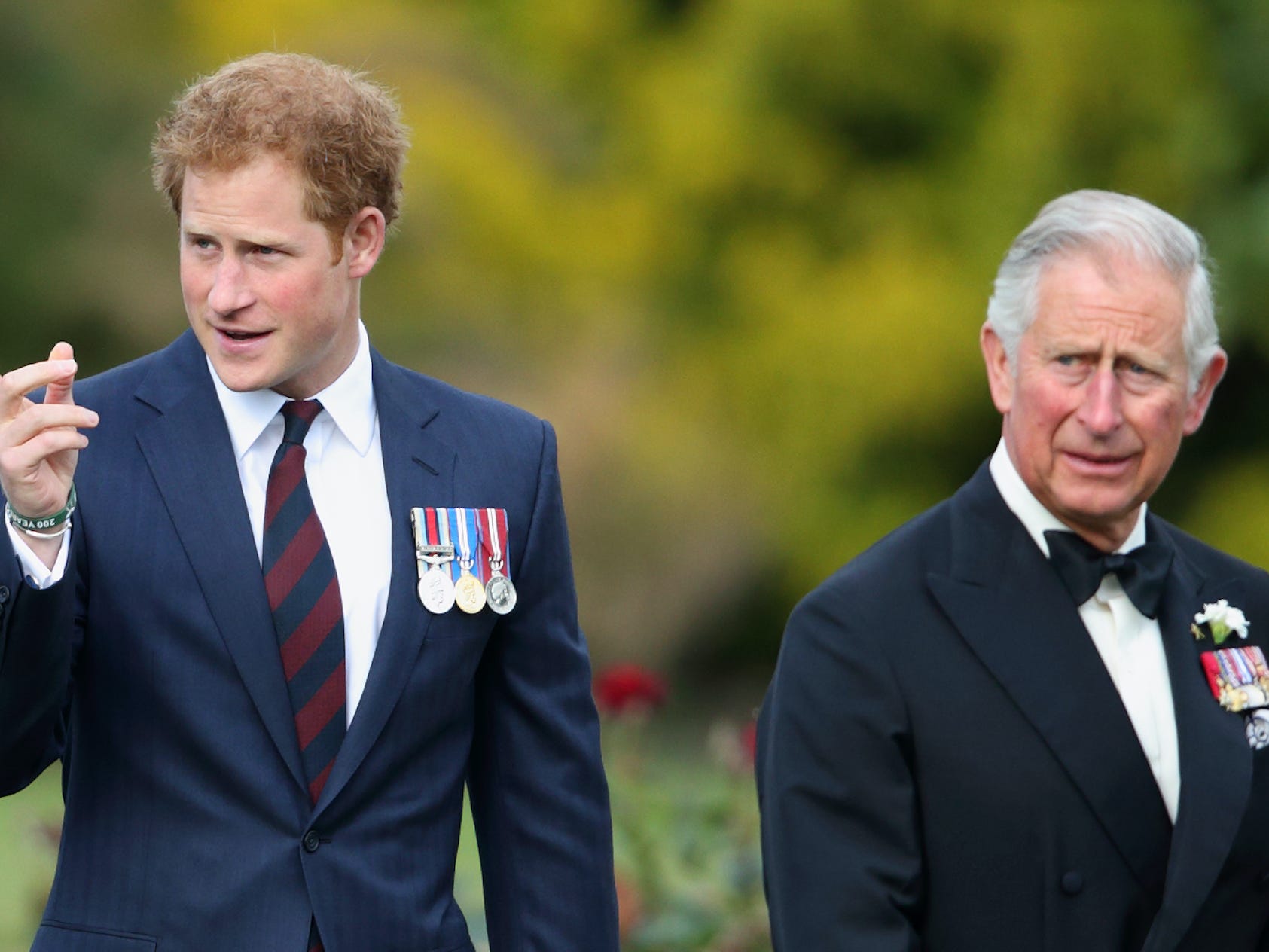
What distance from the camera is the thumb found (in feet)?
8.78

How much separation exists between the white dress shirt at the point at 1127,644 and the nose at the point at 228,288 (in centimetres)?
114

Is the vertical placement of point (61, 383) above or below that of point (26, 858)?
above

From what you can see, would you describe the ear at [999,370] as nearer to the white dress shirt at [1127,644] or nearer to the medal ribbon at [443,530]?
the white dress shirt at [1127,644]

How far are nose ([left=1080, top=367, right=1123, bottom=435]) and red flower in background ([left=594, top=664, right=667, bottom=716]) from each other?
7.04 feet

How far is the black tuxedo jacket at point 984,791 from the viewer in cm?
284

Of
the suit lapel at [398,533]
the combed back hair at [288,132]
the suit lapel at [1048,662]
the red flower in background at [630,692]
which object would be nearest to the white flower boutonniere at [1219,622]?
the suit lapel at [1048,662]

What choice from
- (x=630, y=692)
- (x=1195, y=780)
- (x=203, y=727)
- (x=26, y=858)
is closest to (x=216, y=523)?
(x=203, y=727)

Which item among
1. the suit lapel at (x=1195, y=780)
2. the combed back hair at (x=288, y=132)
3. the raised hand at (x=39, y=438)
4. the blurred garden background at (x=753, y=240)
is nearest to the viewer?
the raised hand at (x=39, y=438)

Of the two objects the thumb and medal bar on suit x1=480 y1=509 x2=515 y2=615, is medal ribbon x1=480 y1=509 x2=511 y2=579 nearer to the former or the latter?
medal bar on suit x1=480 y1=509 x2=515 y2=615

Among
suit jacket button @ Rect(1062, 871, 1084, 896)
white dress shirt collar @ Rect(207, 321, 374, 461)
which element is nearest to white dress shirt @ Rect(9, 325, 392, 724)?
white dress shirt collar @ Rect(207, 321, 374, 461)

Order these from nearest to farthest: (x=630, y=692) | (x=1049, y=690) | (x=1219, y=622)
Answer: (x=1049, y=690) → (x=1219, y=622) → (x=630, y=692)

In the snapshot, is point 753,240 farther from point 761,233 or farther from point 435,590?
point 435,590

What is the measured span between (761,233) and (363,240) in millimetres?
6930

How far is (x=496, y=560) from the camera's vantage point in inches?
125
